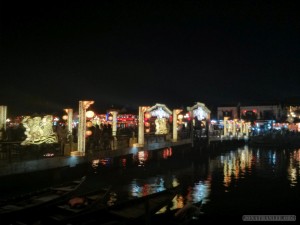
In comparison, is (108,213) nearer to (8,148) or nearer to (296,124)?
(8,148)

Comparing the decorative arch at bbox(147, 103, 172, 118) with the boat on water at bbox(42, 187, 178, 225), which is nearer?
the boat on water at bbox(42, 187, 178, 225)

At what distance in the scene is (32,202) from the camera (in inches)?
614

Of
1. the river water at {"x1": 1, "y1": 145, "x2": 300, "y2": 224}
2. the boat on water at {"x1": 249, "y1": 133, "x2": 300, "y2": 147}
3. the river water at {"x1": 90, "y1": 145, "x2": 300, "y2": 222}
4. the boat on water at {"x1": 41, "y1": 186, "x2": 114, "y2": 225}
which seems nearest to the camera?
the boat on water at {"x1": 41, "y1": 186, "x2": 114, "y2": 225}

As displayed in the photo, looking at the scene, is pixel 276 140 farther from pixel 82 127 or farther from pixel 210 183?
pixel 82 127

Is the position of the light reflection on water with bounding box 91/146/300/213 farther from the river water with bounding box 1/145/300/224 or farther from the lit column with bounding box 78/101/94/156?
the lit column with bounding box 78/101/94/156

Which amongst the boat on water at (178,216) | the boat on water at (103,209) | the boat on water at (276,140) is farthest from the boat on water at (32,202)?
the boat on water at (276,140)

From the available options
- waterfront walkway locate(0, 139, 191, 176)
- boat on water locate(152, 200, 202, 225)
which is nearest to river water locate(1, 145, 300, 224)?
waterfront walkway locate(0, 139, 191, 176)

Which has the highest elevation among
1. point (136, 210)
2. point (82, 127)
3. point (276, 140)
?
point (82, 127)

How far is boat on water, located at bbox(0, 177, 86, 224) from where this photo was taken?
1212 centimetres

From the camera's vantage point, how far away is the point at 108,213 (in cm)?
1225

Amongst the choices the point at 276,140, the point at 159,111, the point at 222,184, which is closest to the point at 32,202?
the point at 222,184

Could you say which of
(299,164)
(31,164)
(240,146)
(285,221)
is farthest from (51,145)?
(240,146)

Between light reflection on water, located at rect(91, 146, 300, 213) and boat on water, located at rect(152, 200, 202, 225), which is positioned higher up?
boat on water, located at rect(152, 200, 202, 225)

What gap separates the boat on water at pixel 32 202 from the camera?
12117 millimetres
